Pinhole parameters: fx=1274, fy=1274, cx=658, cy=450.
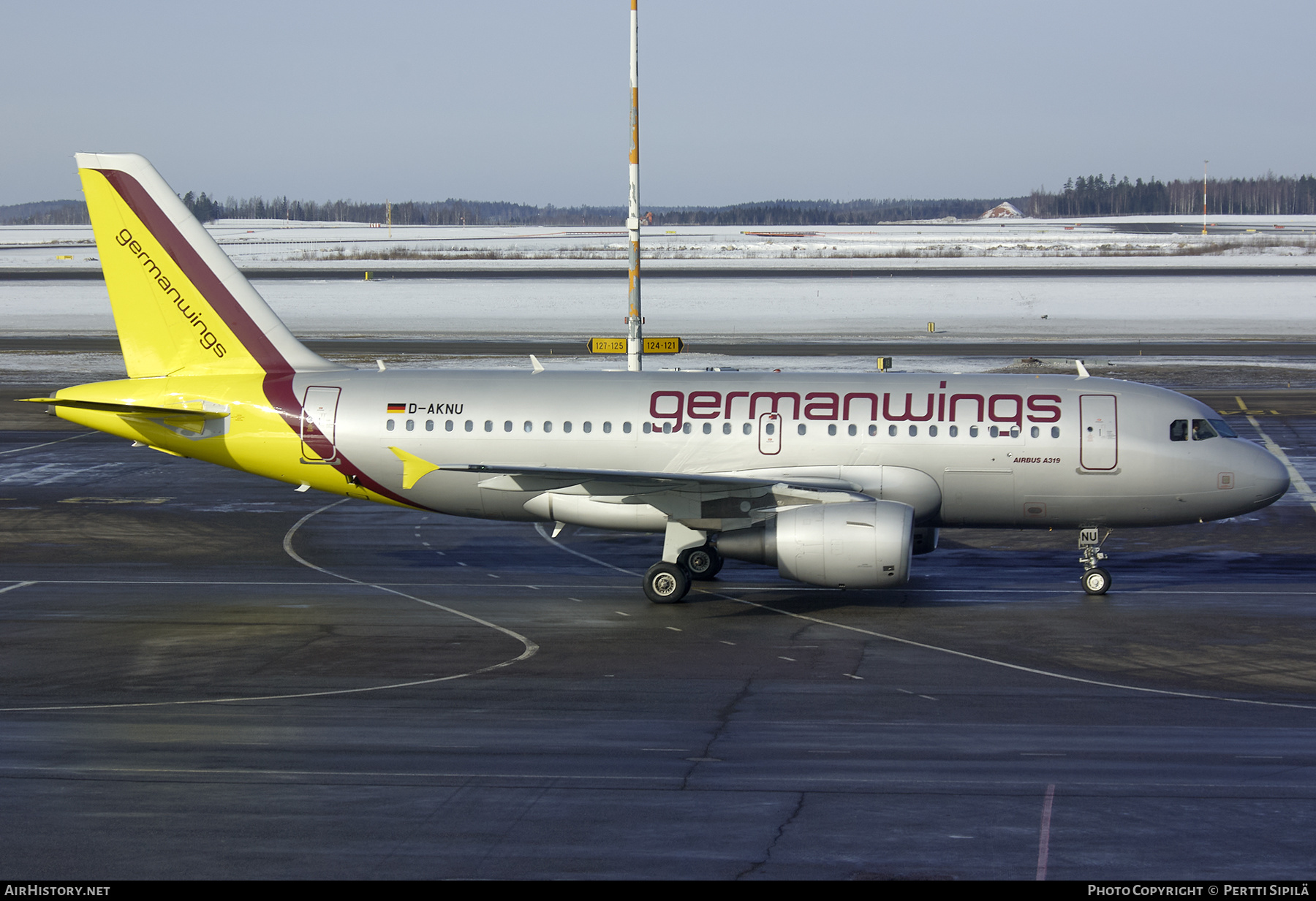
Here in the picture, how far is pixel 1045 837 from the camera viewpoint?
14.1m

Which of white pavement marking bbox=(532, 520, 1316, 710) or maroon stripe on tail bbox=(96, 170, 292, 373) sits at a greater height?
maroon stripe on tail bbox=(96, 170, 292, 373)

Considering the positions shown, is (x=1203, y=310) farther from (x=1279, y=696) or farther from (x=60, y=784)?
(x=60, y=784)

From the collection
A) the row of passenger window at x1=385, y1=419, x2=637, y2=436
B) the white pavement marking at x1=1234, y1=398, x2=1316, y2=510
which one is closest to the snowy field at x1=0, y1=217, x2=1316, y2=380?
the white pavement marking at x1=1234, y1=398, x2=1316, y2=510

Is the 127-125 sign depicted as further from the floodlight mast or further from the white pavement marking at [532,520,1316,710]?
the white pavement marking at [532,520,1316,710]

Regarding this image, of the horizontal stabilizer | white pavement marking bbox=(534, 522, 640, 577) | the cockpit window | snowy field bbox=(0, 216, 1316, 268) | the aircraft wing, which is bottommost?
white pavement marking bbox=(534, 522, 640, 577)

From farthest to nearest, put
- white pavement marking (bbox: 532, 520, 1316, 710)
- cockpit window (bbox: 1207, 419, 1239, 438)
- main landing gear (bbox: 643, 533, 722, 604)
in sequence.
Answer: cockpit window (bbox: 1207, 419, 1239, 438) → main landing gear (bbox: 643, 533, 722, 604) → white pavement marking (bbox: 532, 520, 1316, 710)

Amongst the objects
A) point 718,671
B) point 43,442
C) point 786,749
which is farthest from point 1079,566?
point 43,442

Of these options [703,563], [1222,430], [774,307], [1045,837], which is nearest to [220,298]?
[703,563]

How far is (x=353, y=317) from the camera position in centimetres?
8844

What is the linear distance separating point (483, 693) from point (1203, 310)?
80.9m

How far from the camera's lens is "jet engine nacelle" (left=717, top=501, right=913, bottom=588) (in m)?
23.9

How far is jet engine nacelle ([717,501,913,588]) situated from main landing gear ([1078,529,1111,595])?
16.2 ft

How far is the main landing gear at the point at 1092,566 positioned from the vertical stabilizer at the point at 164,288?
57.5ft

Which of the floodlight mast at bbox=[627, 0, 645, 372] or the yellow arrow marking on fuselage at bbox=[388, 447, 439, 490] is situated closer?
the yellow arrow marking on fuselage at bbox=[388, 447, 439, 490]
